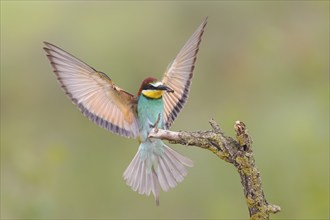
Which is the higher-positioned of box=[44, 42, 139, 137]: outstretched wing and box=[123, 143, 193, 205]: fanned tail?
box=[44, 42, 139, 137]: outstretched wing

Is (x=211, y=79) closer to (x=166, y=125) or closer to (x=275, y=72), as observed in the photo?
(x=275, y=72)

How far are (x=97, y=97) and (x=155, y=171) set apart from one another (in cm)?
37

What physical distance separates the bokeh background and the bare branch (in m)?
1.60

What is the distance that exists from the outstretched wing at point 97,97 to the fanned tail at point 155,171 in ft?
0.47

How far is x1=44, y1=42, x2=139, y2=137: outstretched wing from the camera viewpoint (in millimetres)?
3389

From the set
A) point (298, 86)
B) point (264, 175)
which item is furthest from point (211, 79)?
point (264, 175)

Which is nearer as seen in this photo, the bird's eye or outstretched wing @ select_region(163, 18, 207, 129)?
the bird's eye

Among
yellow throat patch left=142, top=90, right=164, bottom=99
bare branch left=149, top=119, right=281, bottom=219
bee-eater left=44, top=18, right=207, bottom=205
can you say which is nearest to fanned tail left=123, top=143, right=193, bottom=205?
bee-eater left=44, top=18, right=207, bottom=205

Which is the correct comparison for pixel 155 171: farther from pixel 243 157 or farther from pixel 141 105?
pixel 243 157

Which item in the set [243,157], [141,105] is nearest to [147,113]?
[141,105]

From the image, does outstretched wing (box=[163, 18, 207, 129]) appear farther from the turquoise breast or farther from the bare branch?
the bare branch

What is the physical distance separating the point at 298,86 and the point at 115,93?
2104 millimetres

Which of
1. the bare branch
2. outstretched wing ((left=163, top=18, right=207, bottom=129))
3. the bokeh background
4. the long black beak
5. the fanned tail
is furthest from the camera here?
the bokeh background

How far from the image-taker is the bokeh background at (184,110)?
14.1ft
